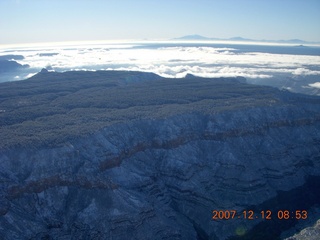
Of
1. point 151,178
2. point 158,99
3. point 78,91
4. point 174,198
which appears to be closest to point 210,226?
point 174,198

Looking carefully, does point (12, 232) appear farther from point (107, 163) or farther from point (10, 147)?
point (107, 163)

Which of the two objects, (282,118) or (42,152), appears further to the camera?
(282,118)

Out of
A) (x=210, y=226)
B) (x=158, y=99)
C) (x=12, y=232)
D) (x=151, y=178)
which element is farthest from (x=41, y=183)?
(x=158, y=99)

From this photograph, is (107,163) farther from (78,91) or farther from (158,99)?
(78,91)

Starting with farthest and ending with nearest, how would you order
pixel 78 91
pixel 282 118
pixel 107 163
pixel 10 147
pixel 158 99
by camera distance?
pixel 78 91 < pixel 158 99 < pixel 282 118 < pixel 107 163 < pixel 10 147

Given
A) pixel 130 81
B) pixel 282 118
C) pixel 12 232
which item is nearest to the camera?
pixel 12 232

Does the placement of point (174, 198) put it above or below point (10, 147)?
below

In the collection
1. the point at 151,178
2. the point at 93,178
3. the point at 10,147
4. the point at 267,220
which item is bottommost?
the point at 267,220
